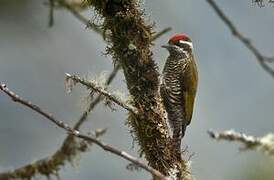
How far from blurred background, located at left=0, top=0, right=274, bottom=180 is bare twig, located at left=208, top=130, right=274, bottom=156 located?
543 centimetres

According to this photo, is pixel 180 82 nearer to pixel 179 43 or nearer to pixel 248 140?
pixel 179 43

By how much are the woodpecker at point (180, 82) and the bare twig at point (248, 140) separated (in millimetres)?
1608

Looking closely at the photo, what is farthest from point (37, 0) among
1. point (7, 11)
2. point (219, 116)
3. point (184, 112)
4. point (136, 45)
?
point (136, 45)

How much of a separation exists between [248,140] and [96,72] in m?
6.41

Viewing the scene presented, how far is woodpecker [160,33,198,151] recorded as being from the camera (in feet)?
12.5

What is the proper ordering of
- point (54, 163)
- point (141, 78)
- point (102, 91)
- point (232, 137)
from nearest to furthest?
point (232, 137), point (102, 91), point (141, 78), point (54, 163)

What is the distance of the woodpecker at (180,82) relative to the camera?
382 cm

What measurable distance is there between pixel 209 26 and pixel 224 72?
60 centimetres

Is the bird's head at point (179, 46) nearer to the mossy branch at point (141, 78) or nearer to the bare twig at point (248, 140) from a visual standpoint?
the mossy branch at point (141, 78)

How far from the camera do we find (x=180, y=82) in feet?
13.5

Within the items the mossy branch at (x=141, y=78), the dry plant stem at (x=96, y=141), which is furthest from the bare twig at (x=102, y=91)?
the dry plant stem at (x=96, y=141)

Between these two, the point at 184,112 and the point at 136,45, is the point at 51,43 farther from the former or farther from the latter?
the point at 136,45

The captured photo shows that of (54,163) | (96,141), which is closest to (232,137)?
(96,141)

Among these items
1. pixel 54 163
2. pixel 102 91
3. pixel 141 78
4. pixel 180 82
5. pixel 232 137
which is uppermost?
pixel 180 82
